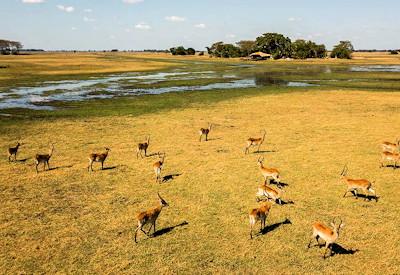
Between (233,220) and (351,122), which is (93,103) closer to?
(351,122)

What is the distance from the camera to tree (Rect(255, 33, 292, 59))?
6227 inches

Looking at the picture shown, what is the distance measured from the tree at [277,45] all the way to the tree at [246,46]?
1189 centimetres

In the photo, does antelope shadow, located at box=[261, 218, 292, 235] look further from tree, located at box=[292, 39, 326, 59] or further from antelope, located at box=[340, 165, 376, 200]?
tree, located at box=[292, 39, 326, 59]

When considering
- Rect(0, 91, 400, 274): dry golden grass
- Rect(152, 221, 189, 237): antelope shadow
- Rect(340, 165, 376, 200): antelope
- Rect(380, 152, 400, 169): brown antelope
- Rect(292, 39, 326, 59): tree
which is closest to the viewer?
Rect(0, 91, 400, 274): dry golden grass

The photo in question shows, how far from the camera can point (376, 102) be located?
39375 millimetres

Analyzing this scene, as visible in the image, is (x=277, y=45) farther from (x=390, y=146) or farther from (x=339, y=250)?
(x=339, y=250)

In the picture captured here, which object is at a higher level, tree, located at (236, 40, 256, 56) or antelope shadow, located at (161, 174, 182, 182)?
tree, located at (236, 40, 256, 56)

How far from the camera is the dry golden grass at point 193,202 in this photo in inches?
443

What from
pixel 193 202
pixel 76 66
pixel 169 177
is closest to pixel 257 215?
pixel 193 202

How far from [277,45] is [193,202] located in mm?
154316

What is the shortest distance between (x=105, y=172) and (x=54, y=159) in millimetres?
3871

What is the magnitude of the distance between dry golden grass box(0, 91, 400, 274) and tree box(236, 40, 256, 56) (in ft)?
507

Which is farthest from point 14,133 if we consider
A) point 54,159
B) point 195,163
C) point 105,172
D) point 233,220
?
point 233,220

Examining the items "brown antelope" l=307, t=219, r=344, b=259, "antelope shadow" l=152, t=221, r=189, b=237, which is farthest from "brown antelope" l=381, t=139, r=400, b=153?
"antelope shadow" l=152, t=221, r=189, b=237
